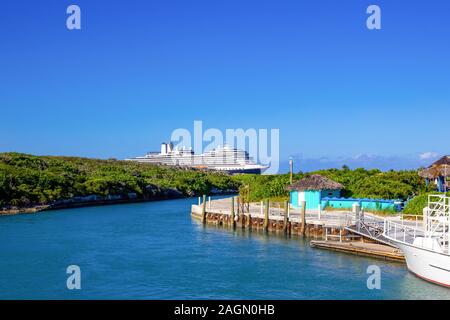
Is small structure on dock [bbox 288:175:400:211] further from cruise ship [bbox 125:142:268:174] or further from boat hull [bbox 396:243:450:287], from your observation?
cruise ship [bbox 125:142:268:174]

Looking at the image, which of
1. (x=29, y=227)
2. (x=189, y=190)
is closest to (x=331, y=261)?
(x=29, y=227)

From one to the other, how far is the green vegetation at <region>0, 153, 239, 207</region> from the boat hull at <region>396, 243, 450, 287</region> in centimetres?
4200

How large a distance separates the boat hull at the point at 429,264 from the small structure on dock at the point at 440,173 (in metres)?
19.5

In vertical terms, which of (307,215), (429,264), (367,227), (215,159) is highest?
(215,159)

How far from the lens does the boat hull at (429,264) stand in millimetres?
19188

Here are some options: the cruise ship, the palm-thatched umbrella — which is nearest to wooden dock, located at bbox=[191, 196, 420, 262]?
the palm-thatched umbrella

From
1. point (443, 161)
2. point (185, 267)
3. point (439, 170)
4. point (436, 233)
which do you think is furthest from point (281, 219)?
point (443, 161)

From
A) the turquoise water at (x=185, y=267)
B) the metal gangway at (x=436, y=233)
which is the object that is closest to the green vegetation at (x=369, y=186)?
the turquoise water at (x=185, y=267)

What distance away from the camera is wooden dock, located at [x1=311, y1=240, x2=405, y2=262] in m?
24.0

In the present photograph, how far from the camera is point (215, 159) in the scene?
142 metres

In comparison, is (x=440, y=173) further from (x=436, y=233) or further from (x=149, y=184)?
(x=149, y=184)

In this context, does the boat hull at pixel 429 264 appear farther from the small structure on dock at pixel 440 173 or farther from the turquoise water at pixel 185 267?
the small structure on dock at pixel 440 173

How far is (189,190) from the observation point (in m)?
81.1

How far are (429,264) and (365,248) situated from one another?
5547 millimetres
